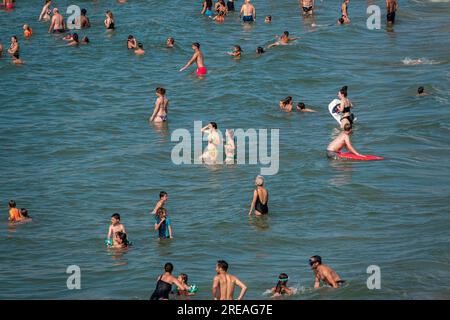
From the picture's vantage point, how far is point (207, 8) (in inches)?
1553

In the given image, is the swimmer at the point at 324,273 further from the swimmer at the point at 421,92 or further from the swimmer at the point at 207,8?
the swimmer at the point at 207,8

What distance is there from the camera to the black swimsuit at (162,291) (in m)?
15.7

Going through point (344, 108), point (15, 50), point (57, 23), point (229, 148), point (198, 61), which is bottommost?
point (229, 148)

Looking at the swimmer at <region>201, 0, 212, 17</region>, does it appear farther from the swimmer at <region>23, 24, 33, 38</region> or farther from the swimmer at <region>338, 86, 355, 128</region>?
the swimmer at <region>338, 86, 355, 128</region>

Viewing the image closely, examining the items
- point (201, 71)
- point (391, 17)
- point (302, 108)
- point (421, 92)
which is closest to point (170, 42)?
point (201, 71)

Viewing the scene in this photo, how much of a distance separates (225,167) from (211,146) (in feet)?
2.10

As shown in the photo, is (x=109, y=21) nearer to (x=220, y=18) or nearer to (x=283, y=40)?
(x=220, y=18)

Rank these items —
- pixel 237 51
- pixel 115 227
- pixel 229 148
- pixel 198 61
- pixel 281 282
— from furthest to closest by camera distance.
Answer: pixel 237 51 < pixel 198 61 < pixel 229 148 < pixel 115 227 < pixel 281 282

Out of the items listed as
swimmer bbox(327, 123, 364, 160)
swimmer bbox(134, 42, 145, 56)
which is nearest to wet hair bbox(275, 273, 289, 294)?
swimmer bbox(327, 123, 364, 160)

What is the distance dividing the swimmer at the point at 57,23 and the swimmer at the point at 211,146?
14578 millimetres

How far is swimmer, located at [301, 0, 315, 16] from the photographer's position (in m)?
39.1

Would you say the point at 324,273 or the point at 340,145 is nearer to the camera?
the point at 324,273

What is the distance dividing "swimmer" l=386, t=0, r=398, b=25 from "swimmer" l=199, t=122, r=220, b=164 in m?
15.2
